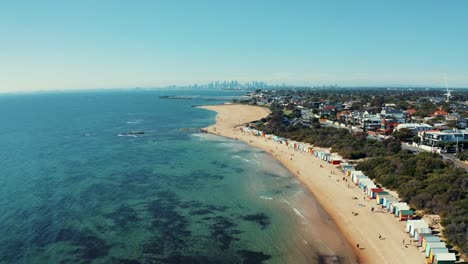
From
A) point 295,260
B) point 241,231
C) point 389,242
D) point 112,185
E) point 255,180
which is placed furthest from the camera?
point 255,180

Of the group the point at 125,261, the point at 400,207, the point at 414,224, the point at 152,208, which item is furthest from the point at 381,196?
the point at 125,261

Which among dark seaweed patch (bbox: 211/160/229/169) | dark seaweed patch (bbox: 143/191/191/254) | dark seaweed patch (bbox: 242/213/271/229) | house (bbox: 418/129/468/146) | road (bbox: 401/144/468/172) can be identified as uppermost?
house (bbox: 418/129/468/146)

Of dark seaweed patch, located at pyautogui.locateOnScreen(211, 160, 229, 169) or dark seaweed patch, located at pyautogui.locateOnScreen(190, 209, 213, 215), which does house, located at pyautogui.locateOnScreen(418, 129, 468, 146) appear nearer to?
dark seaweed patch, located at pyautogui.locateOnScreen(211, 160, 229, 169)

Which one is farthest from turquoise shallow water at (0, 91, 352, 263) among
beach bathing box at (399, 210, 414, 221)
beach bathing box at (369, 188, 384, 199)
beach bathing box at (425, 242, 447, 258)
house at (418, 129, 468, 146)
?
house at (418, 129, 468, 146)

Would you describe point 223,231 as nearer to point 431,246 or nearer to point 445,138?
point 431,246

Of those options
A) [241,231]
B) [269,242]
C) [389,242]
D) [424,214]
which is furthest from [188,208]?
[424,214]

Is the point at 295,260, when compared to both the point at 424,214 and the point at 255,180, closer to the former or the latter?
the point at 424,214
